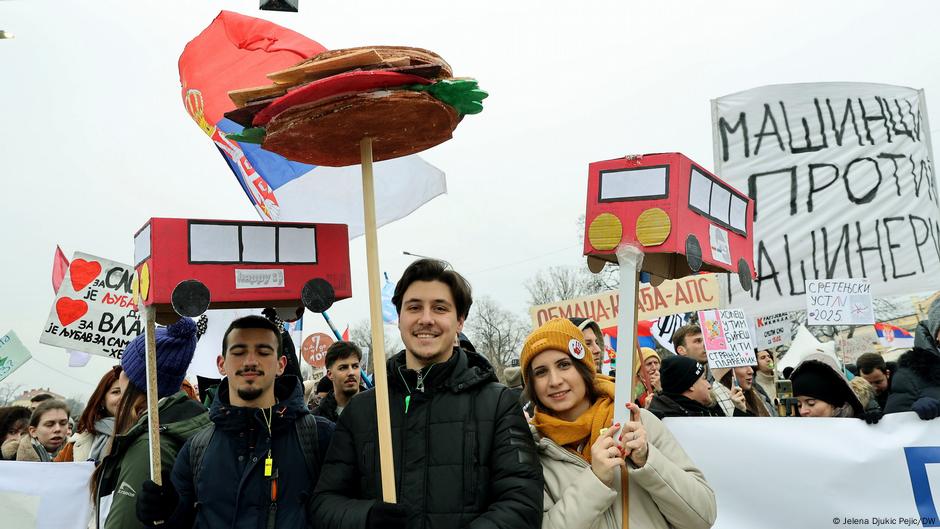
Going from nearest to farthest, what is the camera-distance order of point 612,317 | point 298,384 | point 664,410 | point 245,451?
point 245,451, point 298,384, point 664,410, point 612,317

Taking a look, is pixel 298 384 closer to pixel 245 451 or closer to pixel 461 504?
pixel 245 451

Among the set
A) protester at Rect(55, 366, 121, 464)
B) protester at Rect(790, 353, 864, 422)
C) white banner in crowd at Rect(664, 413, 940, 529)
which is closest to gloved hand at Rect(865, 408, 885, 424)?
white banner in crowd at Rect(664, 413, 940, 529)

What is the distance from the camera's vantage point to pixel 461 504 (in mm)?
2496

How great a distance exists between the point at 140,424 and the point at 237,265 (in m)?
0.99

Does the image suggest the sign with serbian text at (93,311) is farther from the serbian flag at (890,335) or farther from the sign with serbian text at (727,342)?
the serbian flag at (890,335)

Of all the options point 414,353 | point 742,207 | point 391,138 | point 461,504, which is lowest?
point 461,504

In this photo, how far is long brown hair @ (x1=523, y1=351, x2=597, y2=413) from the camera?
9.65 ft

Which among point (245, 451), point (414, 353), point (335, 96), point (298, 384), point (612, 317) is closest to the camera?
Result: point (335, 96)

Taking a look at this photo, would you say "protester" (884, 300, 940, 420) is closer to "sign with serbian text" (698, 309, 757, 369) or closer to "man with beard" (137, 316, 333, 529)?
"sign with serbian text" (698, 309, 757, 369)

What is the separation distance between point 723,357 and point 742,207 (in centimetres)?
378

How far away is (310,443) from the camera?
123 inches

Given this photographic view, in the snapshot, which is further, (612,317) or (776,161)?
(612,317)

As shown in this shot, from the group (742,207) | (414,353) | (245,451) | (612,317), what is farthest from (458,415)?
(612,317)

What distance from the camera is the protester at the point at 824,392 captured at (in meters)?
4.53
